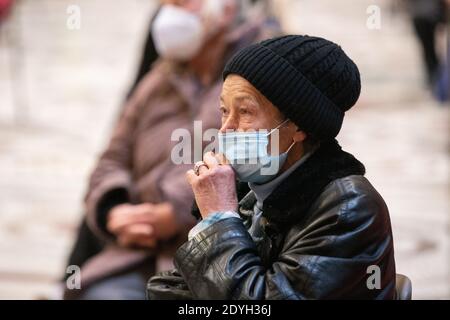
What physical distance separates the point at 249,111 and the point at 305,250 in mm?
283

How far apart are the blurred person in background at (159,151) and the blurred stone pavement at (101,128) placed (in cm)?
48

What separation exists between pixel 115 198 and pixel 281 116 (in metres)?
1.81

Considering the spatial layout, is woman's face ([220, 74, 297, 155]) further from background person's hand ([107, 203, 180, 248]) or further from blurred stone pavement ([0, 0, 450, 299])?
background person's hand ([107, 203, 180, 248])

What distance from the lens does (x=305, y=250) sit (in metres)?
1.72

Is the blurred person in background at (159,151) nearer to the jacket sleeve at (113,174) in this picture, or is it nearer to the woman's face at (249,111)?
the jacket sleeve at (113,174)

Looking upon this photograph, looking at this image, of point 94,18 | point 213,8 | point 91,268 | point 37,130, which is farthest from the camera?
point 94,18

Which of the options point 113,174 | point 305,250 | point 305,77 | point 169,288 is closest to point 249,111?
point 305,77

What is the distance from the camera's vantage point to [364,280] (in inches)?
68.3

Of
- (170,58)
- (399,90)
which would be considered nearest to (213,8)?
(170,58)

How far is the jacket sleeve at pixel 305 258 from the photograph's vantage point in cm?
169

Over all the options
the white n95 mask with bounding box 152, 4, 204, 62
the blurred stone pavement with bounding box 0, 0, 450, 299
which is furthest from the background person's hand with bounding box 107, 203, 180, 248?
the blurred stone pavement with bounding box 0, 0, 450, 299

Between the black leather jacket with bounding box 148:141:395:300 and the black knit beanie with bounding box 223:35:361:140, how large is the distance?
10cm

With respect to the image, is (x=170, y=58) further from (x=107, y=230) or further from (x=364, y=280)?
(x=364, y=280)

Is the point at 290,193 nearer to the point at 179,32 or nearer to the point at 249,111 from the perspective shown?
the point at 249,111
